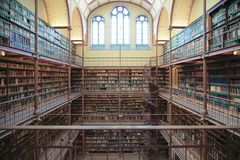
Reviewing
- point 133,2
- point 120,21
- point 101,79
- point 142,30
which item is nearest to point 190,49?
point 142,30

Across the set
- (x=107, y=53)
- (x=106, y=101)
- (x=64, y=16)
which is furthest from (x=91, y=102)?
(x=64, y=16)

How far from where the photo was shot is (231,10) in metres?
5.03

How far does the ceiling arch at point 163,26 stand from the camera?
34.4 ft

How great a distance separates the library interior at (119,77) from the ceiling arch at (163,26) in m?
0.06

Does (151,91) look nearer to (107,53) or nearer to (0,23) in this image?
(107,53)

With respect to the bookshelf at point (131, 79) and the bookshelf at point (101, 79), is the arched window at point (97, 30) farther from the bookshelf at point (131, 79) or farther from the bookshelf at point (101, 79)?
the bookshelf at point (131, 79)

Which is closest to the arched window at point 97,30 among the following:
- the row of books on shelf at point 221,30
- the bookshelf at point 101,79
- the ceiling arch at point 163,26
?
the bookshelf at point 101,79

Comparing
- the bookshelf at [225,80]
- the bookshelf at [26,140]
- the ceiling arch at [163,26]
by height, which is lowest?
the bookshelf at [26,140]

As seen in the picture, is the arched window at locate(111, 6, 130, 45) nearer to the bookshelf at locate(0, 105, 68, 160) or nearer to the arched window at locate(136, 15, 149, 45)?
the arched window at locate(136, 15, 149, 45)

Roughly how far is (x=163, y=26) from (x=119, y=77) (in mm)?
3983

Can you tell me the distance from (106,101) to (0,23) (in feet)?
23.3

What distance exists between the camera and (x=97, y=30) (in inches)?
471

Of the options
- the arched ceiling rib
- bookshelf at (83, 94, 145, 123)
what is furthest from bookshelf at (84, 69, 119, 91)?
the arched ceiling rib

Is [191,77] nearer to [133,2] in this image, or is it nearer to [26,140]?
[26,140]
